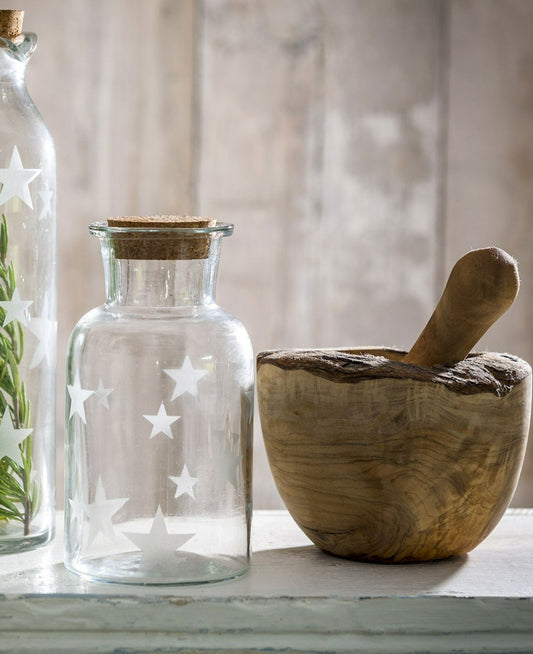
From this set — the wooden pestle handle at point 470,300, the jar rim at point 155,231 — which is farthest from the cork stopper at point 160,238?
the wooden pestle handle at point 470,300

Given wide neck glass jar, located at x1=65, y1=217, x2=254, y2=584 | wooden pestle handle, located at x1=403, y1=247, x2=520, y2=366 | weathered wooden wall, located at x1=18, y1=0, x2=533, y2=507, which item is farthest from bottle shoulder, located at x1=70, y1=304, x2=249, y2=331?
weathered wooden wall, located at x1=18, y1=0, x2=533, y2=507

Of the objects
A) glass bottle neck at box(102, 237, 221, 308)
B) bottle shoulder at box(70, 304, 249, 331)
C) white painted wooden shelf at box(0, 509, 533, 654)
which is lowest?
white painted wooden shelf at box(0, 509, 533, 654)

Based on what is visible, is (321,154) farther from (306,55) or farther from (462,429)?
(462,429)

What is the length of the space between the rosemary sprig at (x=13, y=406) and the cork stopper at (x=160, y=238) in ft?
0.26

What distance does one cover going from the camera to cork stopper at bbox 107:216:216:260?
499 millimetres

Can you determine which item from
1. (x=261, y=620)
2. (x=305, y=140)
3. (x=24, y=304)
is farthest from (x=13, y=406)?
(x=305, y=140)

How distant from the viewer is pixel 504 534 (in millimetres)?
611

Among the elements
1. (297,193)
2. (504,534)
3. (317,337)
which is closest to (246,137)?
(297,193)

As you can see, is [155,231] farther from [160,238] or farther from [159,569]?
[159,569]

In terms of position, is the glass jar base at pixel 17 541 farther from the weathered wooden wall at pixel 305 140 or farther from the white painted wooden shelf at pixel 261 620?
the weathered wooden wall at pixel 305 140

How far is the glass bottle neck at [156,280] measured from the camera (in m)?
0.51

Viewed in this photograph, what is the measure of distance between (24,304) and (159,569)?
0.17m

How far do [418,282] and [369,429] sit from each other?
51 cm

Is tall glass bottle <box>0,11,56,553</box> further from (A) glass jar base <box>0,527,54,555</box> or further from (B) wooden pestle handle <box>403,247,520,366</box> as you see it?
(B) wooden pestle handle <box>403,247,520,366</box>
